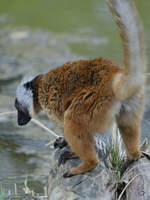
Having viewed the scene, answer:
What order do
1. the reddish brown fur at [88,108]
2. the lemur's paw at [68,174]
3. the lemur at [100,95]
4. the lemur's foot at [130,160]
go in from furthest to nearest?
the lemur's foot at [130,160] → the lemur's paw at [68,174] → the reddish brown fur at [88,108] → the lemur at [100,95]

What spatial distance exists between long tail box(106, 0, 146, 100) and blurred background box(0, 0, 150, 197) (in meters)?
2.43

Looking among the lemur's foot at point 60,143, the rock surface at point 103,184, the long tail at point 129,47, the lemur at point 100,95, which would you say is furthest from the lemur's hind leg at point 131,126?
the lemur's foot at point 60,143

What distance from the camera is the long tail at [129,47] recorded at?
3994mm

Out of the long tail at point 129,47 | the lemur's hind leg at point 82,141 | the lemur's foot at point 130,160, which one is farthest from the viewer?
the lemur's foot at point 130,160

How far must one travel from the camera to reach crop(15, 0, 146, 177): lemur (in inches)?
166

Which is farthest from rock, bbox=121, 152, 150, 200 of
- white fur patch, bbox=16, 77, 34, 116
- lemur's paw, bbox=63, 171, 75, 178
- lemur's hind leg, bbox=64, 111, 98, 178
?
white fur patch, bbox=16, 77, 34, 116

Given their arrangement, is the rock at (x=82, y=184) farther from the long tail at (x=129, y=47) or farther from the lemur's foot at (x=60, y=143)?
the long tail at (x=129, y=47)

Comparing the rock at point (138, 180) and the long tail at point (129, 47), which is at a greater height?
the long tail at point (129, 47)

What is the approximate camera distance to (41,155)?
8.55m

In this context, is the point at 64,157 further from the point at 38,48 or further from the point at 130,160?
the point at 38,48

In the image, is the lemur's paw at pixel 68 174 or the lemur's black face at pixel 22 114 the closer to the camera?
the lemur's paw at pixel 68 174

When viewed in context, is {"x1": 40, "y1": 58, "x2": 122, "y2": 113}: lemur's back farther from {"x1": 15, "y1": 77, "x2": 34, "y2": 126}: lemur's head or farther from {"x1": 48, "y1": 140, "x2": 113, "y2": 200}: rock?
{"x1": 48, "y1": 140, "x2": 113, "y2": 200}: rock

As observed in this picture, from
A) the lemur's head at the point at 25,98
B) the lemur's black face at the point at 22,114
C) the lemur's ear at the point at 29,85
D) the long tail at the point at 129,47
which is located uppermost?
the long tail at the point at 129,47

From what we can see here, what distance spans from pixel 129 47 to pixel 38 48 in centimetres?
854
